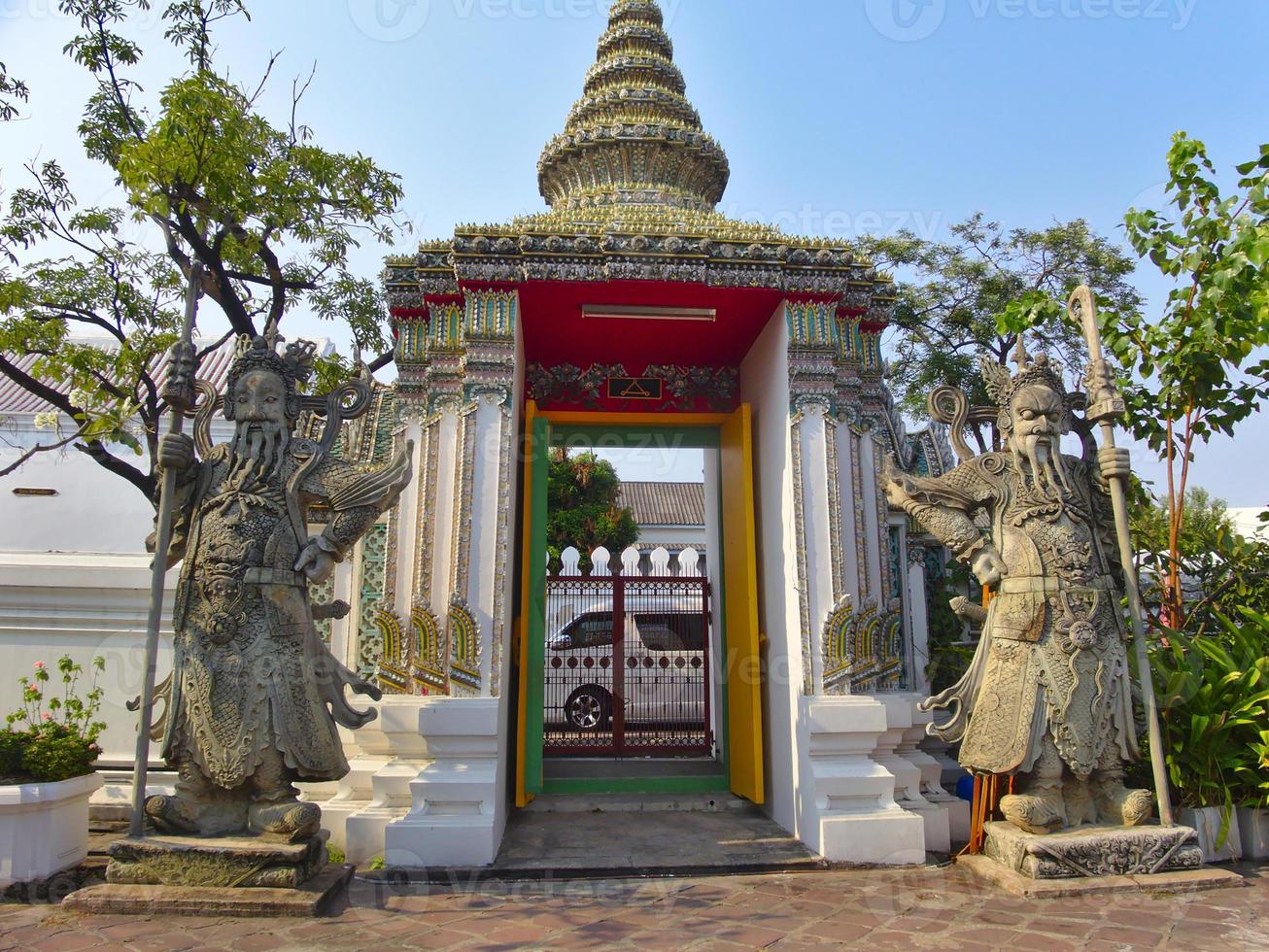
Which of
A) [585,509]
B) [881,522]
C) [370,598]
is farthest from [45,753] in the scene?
[585,509]

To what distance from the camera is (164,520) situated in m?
4.53

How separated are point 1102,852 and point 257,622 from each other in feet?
15.5

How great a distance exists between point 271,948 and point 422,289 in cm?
449

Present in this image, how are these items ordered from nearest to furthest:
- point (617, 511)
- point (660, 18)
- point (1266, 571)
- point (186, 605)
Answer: point (186, 605), point (1266, 571), point (660, 18), point (617, 511)

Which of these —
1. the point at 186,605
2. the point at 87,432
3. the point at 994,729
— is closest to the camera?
the point at 186,605

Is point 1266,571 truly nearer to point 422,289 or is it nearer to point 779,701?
point 779,701

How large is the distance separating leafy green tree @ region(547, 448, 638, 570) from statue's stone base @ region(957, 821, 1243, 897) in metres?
13.9

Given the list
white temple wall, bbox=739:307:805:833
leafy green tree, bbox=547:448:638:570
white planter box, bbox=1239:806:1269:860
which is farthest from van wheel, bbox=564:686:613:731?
leafy green tree, bbox=547:448:638:570

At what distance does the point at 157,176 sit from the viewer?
6168mm

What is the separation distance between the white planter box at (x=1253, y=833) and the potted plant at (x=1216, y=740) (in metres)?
0.03

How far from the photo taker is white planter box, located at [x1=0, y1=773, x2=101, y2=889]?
4539 mm

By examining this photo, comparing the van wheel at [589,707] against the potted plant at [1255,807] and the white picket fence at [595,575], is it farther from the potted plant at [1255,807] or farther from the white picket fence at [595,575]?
the potted plant at [1255,807]

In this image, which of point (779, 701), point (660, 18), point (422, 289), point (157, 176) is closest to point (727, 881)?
point (779, 701)

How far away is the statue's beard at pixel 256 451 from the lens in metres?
4.76
